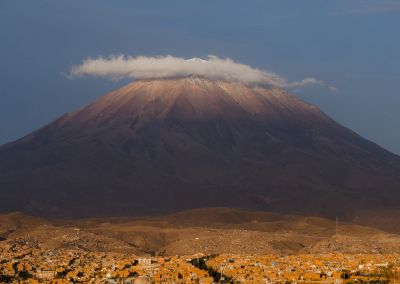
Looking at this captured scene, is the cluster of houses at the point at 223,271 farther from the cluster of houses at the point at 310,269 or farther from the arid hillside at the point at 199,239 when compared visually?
the arid hillside at the point at 199,239

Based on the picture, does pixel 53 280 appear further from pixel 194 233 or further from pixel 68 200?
pixel 68 200

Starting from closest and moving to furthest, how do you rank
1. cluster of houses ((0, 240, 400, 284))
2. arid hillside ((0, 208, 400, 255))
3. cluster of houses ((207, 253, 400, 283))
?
cluster of houses ((207, 253, 400, 283)) < cluster of houses ((0, 240, 400, 284)) < arid hillside ((0, 208, 400, 255))

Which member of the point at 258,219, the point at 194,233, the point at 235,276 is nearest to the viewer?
the point at 235,276

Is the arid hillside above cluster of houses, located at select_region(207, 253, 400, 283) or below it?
above

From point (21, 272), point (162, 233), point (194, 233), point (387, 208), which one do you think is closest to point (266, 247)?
point (194, 233)

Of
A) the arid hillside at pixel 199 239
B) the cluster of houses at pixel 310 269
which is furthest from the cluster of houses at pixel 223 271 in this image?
the arid hillside at pixel 199 239

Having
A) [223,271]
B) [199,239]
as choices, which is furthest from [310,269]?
[199,239]

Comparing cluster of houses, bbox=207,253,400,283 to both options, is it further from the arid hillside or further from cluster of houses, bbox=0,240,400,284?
the arid hillside

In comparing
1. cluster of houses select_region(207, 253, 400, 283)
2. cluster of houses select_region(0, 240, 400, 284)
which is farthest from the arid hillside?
cluster of houses select_region(207, 253, 400, 283)

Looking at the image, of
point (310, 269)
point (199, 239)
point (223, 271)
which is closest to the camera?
point (310, 269)

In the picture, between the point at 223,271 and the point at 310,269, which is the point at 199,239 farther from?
the point at 310,269

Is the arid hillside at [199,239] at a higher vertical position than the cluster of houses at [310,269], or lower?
higher
